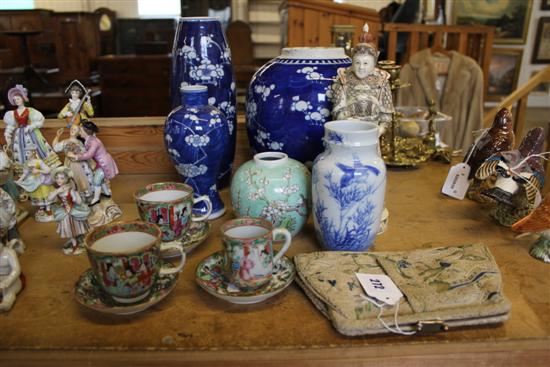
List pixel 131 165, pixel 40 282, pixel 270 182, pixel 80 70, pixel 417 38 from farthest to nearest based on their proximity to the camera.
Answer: pixel 80 70, pixel 417 38, pixel 131 165, pixel 270 182, pixel 40 282

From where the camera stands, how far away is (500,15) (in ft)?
12.1

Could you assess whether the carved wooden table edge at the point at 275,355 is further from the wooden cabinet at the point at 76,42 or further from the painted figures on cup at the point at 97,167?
the wooden cabinet at the point at 76,42

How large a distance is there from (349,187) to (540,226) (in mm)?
351

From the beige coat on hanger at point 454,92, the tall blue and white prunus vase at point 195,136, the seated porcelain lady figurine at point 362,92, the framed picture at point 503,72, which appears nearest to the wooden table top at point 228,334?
the tall blue and white prunus vase at point 195,136

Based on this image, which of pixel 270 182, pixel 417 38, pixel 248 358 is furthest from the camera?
pixel 417 38

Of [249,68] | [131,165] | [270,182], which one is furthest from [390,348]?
[249,68]

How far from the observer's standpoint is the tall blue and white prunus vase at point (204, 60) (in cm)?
106

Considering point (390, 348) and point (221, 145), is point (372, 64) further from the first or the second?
point (390, 348)

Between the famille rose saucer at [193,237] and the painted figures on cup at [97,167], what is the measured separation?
0.63 ft

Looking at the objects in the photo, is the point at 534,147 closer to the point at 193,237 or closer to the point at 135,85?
the point at 193,237

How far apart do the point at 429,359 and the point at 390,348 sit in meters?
0.06

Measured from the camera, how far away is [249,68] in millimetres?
3684

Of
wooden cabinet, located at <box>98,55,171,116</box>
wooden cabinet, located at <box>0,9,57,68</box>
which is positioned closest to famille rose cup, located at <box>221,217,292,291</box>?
wooden cabinet, located at <box>98,55,171,116</box>

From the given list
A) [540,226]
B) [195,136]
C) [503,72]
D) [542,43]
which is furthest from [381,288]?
[542,43]
